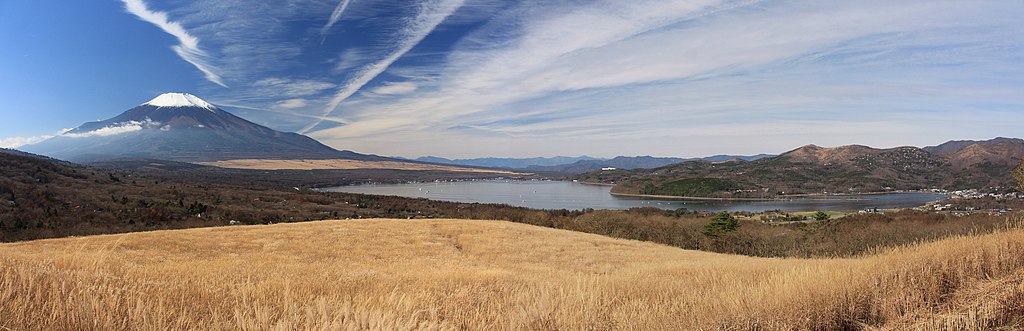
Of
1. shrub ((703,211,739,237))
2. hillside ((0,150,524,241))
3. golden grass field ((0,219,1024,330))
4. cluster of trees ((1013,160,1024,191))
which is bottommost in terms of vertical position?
shrub ((703,211,739,237))

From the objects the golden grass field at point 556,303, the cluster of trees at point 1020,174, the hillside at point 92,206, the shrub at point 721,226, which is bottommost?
the shrub at point 721,226

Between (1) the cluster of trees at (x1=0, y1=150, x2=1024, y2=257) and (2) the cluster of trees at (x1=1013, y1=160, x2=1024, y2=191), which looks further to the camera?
(1) the cluster of trees at (x1=0, y1=150, x2=1024, y2=257)

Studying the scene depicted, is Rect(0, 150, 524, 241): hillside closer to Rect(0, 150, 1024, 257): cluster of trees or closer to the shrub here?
Rect(0, 150, 1024, 257): cluster of trees

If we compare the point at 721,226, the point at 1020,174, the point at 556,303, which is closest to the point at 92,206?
the point at 556,303

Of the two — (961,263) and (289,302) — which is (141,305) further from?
(961,263)

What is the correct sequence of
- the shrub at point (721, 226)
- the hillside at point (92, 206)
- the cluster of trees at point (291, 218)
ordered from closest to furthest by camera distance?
the hillside at point (92, 206), the cluster of trees at point (291, 218), the shrub at point (721, 226)

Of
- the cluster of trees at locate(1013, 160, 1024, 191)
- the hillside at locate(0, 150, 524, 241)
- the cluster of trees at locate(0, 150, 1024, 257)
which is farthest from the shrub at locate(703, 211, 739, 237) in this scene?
the hillside at locate(0, 150, 524, 241)

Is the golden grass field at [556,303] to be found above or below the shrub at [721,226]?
above

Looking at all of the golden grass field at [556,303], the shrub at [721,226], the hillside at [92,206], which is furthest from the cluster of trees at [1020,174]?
the hillside at [92,206]

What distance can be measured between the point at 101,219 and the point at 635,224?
5826 centimetres

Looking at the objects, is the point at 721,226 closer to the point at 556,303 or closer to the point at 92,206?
the point at 556,303

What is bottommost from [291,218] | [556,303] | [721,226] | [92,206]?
[291,218]

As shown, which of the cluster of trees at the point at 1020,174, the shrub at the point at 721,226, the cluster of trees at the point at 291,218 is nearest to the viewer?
the cluster of trees at the point at 1020,174

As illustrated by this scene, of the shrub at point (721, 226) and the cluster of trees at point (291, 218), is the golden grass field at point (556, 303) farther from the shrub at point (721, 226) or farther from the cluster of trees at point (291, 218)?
the shrub at point (721, 226)
